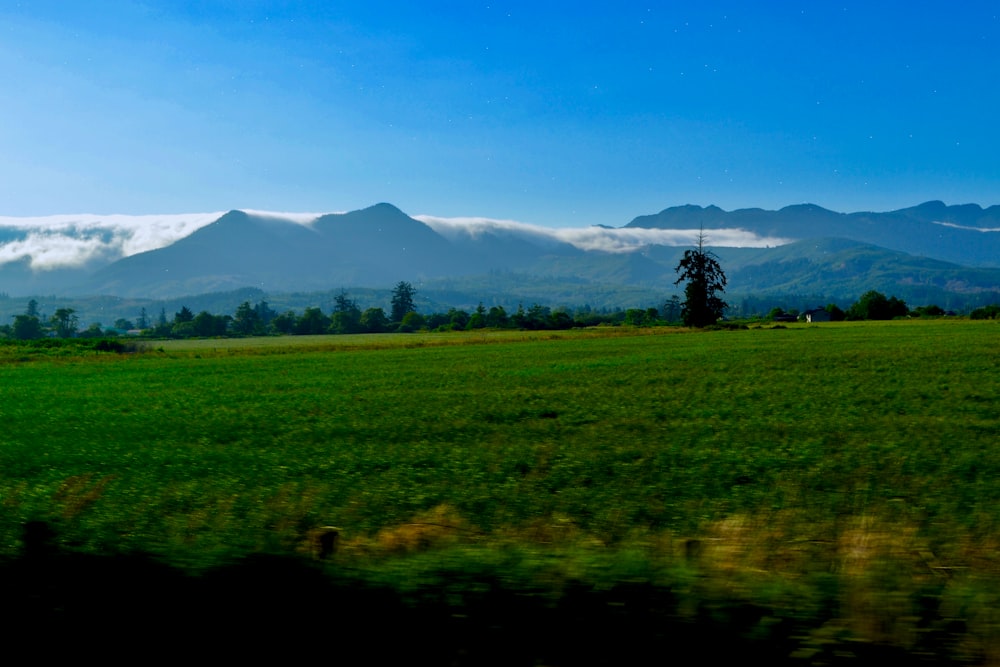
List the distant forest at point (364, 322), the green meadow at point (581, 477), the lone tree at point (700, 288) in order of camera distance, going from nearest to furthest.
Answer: the green meadow at point (581, 477)
the lone tree at point (700, 288)
the distant forest at point (364, 322)

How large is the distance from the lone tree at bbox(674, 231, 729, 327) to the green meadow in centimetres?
7170

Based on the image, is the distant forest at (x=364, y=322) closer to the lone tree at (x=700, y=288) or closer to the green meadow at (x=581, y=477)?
the lone tree at (x=700, y=288)

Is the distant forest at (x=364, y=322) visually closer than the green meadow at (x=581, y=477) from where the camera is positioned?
No

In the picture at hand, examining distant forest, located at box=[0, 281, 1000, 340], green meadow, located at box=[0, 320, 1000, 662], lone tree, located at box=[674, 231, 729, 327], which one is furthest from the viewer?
distant forest, located at box=[0, 281, 1000, 340]

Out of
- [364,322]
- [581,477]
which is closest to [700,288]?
[364,322]

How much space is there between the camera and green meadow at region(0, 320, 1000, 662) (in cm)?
506

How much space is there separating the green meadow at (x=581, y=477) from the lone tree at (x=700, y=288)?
235ft

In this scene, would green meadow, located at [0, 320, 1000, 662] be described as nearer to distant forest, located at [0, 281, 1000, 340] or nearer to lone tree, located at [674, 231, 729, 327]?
lone tree, located at [674, 231, 729, 327]

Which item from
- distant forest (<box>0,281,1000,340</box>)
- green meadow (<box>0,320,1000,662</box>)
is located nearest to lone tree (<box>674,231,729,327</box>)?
distant forest (<box>0,281,1000,340</box>)

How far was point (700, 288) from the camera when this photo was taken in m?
114

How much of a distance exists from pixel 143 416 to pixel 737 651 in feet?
88.2

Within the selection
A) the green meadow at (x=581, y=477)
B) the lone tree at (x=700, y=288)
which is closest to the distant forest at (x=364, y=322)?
the lone tree at (x=700, y=288)

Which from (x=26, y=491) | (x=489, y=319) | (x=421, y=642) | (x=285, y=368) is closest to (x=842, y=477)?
(x=421, y=642)

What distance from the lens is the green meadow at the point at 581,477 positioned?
199 inches
